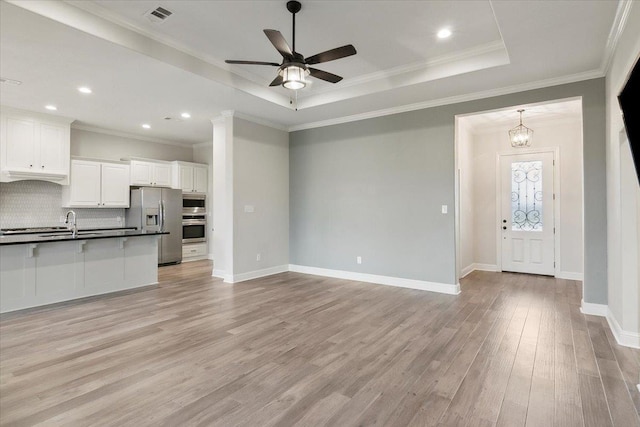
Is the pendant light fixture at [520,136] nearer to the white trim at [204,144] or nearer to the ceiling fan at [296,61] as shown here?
the ceiling fan at [296,61]

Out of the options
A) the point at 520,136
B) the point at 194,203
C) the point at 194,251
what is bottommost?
the point at 194,251

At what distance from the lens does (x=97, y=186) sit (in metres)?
6.68

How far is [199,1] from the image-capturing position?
3.00m

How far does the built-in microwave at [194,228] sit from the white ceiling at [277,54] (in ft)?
10.7

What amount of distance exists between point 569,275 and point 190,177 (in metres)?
8.45

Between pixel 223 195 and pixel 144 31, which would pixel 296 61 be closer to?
pixel 144 31

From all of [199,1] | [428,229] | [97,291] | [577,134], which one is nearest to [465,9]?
[199,1]

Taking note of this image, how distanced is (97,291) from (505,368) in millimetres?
5247

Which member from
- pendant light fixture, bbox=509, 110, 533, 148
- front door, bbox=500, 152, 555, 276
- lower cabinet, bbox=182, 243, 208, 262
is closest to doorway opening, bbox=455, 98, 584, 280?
front door, bbox=500, 152, 555, 276

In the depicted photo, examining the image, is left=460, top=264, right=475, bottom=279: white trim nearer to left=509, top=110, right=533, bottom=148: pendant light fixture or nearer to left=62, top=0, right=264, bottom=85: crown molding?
left=509, top=110, right=533, bottom=148: pendant light fixture

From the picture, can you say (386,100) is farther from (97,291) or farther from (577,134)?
(97,291)

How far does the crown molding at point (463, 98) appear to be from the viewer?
4.09 m

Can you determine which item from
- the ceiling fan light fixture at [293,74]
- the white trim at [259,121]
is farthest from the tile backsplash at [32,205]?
the ceiling fan light fixture at [293,74]

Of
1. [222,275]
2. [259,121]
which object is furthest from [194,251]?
[259,121]
